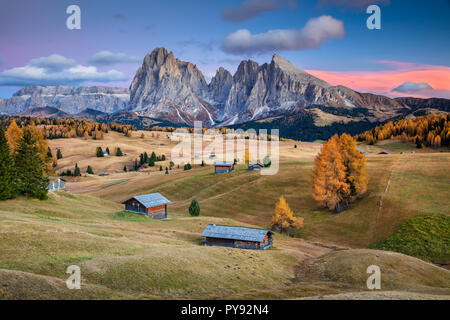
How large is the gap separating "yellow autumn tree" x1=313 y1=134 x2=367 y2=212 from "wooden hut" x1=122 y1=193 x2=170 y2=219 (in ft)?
109

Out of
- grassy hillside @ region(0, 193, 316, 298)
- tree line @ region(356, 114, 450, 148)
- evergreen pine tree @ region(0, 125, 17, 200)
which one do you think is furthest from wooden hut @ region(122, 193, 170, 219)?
tree line @ region(356, 114, 450, 148)

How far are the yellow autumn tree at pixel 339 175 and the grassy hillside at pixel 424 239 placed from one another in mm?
15453

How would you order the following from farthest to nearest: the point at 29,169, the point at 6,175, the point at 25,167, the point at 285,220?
the point at 285,220
the point at 29,169
the point at 25,167
the point at 6,175

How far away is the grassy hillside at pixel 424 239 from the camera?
4512cm

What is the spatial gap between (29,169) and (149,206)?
22181 millimetres

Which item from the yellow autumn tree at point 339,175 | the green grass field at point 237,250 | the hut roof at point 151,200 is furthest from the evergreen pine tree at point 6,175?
the yellow autumn tree at point 339,175

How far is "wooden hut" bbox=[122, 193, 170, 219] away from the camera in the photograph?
62688 mm

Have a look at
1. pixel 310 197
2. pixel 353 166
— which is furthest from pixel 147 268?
pixel 310 197

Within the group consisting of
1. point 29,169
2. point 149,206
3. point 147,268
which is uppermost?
point 29,169

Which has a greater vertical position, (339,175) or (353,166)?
(353,166)

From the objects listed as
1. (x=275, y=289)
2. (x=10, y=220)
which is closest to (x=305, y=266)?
(x=275, y=289)

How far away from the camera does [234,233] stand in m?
49.1

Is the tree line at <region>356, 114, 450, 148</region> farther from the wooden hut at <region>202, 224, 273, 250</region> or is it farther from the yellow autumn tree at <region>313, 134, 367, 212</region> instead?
the wooden hut at <region>202, 224, 273, 250</region>

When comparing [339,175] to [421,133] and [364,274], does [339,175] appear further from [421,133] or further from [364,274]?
[421,133]
